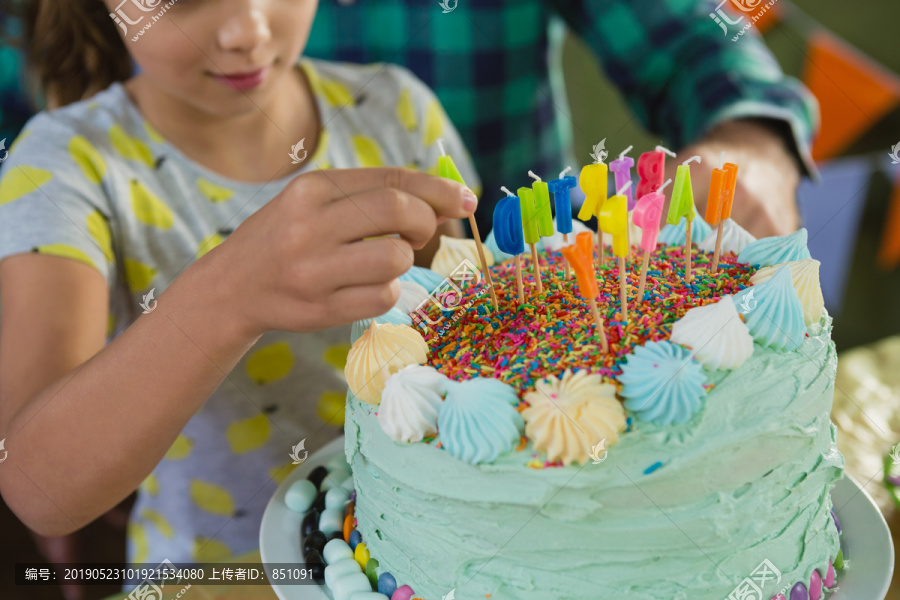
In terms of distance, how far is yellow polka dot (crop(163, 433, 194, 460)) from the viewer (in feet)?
5.24

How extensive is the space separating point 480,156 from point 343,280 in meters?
1.49

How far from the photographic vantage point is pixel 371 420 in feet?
3.28

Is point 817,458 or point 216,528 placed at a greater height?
point 817,458

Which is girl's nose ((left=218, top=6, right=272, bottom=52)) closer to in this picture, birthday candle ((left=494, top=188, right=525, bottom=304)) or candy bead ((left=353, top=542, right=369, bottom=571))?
birthday candle ((left=494, top=188, right=525, bottom=304))

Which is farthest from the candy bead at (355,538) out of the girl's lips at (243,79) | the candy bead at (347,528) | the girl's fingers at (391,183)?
the girl's lips at (243,79)

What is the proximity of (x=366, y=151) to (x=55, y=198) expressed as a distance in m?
0.70

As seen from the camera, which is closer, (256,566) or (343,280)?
(343,280)

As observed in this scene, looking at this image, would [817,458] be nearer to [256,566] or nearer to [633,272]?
[633,272]

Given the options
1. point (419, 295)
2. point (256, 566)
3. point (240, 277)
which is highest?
point (240, 277)

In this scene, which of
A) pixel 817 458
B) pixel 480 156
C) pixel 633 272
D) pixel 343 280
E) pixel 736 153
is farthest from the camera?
pixel 480 156

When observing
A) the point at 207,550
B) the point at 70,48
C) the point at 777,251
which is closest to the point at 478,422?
the point at 777,251

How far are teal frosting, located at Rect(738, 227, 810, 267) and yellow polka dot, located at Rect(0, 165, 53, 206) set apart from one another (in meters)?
1.26

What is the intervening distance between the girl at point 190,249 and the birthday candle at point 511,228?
0.51 ft

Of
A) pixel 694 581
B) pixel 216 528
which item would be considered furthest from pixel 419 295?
pixel 216 528
